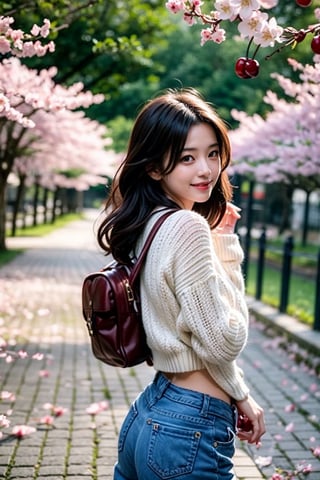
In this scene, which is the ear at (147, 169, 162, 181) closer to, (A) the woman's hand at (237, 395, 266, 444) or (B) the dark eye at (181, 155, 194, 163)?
(B) the dark eye at (181, 155, 194, 163)

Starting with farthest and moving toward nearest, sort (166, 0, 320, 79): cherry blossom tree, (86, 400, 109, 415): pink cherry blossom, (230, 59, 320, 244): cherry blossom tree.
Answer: (230, 59, 320, 244): cherry blossom tree → (86, 400, 109, 415): pink cherry blossom → (166, 0, 320, 79): cherry blossom tree

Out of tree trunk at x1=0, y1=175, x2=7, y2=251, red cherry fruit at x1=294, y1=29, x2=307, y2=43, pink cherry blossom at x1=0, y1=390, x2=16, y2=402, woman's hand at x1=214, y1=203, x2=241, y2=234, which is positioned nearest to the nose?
woman's hand at x1=214, y1=203, x2=241, y2=234

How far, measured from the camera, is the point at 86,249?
22.4 m

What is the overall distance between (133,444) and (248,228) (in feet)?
32.8

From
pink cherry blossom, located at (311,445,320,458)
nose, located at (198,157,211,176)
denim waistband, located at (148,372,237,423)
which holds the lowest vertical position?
pink cherry blossom, located at (311,445,320,458)

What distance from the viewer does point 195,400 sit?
6.70 ft

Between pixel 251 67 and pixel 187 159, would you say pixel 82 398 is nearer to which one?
pixel 187 159

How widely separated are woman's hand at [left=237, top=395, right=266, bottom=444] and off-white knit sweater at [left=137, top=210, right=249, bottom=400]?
0.05 metres

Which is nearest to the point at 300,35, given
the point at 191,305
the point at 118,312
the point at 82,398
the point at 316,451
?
the point at 191,305

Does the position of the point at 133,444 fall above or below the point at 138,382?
above

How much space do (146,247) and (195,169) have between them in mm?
324

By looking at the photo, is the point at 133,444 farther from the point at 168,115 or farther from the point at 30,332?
the point at 30,332

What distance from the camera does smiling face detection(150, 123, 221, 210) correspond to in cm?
215

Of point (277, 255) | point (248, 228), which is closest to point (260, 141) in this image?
point (248, 228)
